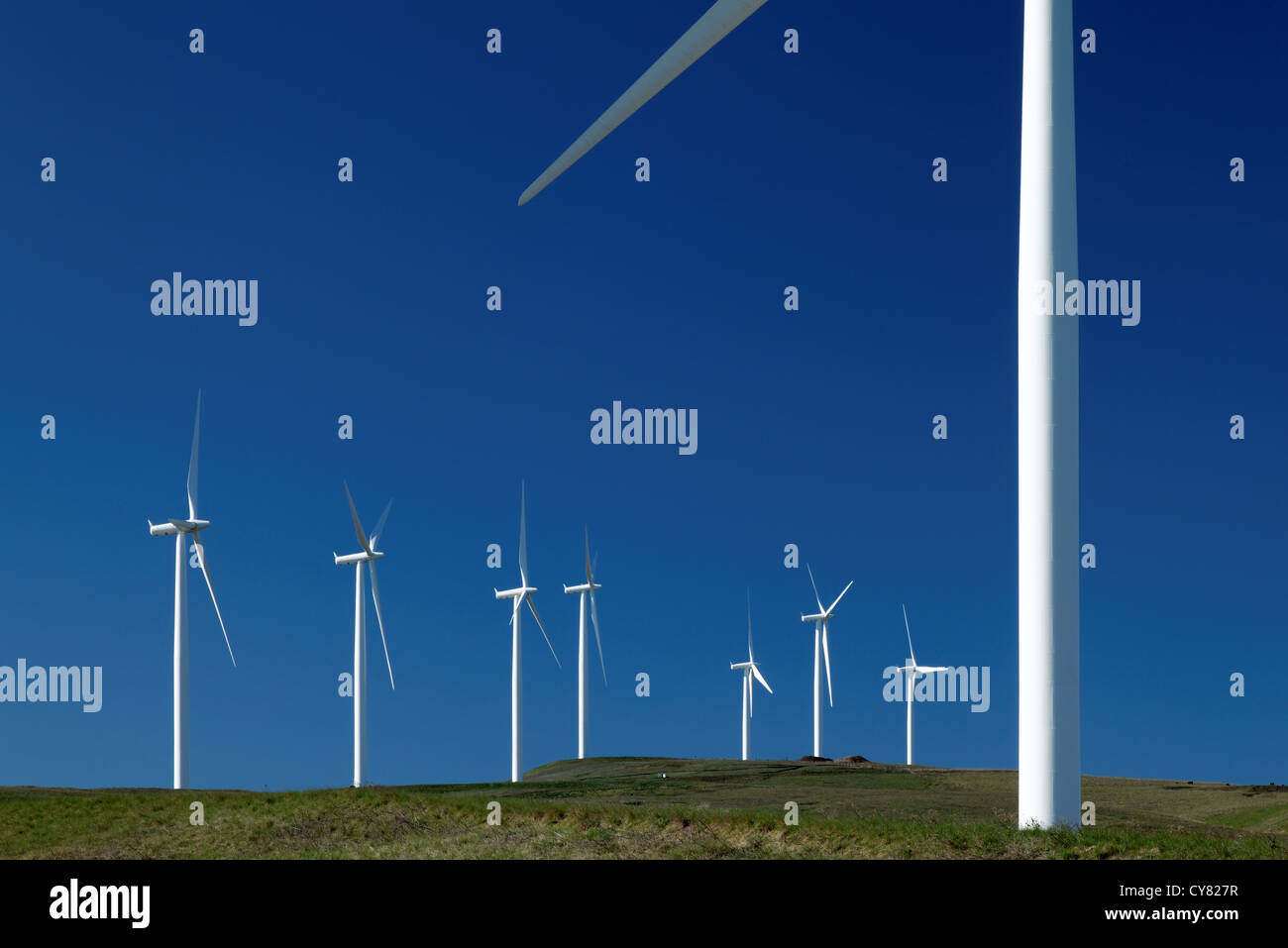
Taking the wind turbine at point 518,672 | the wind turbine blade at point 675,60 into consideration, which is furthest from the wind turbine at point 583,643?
the wind turbine blade at point 675,60

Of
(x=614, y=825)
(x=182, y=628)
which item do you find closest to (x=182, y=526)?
(x=182, y=628)

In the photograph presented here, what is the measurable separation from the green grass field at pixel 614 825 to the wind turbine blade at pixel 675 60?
60.4 ft

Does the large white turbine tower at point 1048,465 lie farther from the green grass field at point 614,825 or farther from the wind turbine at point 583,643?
the wind turbine at point 583,643

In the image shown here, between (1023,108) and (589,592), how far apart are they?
72075mm

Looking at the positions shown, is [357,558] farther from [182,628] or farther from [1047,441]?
[1047,441]

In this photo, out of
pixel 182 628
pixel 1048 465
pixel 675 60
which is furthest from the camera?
pixel 182 628

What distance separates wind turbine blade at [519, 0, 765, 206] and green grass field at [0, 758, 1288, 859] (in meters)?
18.4

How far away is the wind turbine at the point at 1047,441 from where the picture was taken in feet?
95.1

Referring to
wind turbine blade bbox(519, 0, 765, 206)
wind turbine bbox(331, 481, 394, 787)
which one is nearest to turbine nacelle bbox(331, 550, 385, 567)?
wind turbine bbox(331, 481, 394, 787)

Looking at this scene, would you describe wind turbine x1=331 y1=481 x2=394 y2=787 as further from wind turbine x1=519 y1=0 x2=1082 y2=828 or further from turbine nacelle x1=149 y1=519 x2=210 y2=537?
wind turbine x1=519 y1=0 x2=1082 y2=828

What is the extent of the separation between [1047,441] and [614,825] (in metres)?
15.8

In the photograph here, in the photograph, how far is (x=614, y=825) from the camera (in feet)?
118
